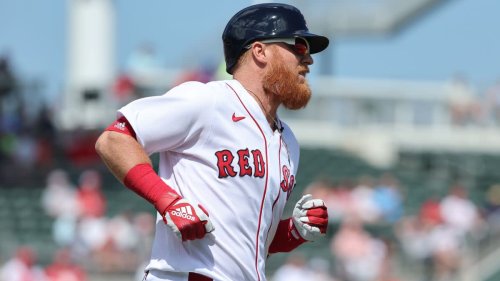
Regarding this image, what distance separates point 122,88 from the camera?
20.0 metres

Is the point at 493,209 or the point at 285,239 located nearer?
the point at 285,239

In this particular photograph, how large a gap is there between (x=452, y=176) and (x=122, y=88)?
5905 millimetres

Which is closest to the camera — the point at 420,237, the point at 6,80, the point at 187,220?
the point at 187,220

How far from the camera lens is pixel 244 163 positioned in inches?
171

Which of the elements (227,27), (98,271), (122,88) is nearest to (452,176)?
(122,88)

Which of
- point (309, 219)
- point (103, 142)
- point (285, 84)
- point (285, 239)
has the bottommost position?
point (285, 239)

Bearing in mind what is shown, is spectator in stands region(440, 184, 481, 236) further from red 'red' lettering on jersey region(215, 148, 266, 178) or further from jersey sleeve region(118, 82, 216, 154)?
jersey sleeve region(118, 82, 216, 154)

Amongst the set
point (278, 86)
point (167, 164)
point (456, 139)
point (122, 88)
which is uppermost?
point (278, 86)

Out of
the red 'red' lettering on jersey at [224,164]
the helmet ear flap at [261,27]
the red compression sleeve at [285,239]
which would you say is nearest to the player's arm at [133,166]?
the red 'red' lettering on jersey at [224,164]

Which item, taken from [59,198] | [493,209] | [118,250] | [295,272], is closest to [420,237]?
[493,209]

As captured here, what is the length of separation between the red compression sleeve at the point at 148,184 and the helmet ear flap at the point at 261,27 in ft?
1.91

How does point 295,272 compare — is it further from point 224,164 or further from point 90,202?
point 224,164

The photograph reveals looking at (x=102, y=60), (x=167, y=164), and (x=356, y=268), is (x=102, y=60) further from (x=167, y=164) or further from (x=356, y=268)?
(x=167, y=164)

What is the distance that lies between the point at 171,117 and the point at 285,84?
0.46 metres
